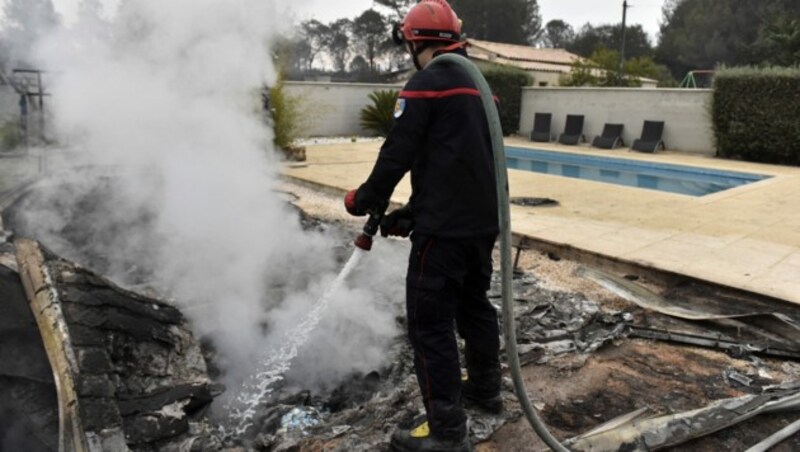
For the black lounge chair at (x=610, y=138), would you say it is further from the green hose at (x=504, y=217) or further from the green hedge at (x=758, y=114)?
the green hose at (x=504, y=217)

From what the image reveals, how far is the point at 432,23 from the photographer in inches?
80.8

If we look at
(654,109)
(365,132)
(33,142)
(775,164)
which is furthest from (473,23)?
(33,142)

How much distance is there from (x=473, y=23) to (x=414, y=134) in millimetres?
39311

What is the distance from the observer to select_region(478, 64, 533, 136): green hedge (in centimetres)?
1553

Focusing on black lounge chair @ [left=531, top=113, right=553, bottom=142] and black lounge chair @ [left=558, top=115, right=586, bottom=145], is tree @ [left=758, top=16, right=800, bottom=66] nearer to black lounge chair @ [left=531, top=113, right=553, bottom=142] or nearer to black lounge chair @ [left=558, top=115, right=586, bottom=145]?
black lounge chair @ [left=558, top=115, right=586, bottom=145]

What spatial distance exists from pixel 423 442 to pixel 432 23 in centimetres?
153

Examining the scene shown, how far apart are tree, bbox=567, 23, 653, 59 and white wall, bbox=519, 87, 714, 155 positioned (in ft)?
76.8

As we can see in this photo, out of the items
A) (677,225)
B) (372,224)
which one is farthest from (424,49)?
(677,225)

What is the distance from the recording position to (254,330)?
10.6 feet

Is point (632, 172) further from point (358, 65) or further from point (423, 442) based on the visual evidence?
point (358, 65)

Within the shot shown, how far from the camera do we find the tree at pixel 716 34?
26.4 m

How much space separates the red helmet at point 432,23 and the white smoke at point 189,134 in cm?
201

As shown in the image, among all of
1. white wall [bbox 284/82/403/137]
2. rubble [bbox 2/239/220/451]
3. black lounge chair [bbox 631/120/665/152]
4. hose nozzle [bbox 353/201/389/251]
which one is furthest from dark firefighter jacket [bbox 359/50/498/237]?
white wall [bbox 284/82/403/137]

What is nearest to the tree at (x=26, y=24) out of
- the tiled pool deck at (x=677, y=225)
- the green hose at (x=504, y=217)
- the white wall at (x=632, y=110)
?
the tiled pool deck at (x=677, y=225)
